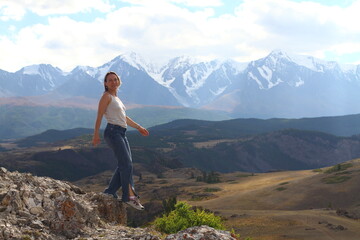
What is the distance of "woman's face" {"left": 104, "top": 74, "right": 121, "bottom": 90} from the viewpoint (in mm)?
12984

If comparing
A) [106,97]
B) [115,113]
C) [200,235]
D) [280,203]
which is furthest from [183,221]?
[280,203]

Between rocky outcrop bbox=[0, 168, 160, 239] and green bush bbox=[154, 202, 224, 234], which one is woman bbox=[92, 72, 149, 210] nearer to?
rocky outcrop bbox=[0, 168, 160, 239]

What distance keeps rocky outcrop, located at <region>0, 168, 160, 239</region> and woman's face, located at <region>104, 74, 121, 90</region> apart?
364 centimetres

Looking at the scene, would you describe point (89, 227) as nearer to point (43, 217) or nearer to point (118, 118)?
point (43, 217)

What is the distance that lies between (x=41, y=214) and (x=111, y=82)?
4.71 meters

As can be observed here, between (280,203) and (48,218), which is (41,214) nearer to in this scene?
(48,218)

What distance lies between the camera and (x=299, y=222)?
175ft

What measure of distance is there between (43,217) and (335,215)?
181ft

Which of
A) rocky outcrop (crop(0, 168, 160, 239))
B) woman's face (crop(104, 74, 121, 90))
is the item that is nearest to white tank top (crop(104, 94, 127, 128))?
woman's face (crop(104, 74, 121, 90))

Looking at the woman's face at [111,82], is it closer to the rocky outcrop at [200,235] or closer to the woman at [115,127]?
the woman at [115,127]

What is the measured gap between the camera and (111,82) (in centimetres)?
1298

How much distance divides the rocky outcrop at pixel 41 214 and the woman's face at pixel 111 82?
3.64m

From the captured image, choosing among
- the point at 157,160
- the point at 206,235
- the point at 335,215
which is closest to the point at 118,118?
the point at 206,235

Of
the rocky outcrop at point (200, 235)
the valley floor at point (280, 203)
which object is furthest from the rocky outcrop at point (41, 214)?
the valley floor at point (280, 203)
